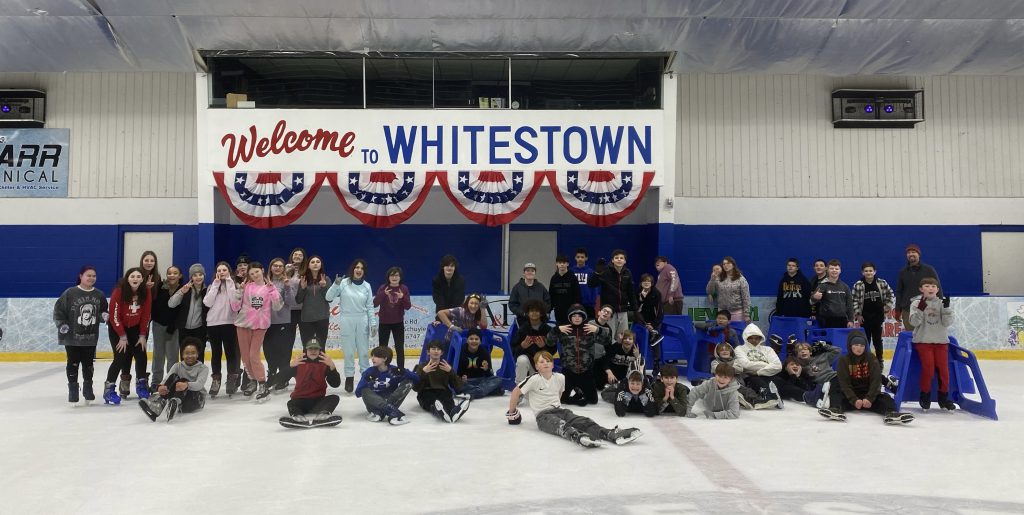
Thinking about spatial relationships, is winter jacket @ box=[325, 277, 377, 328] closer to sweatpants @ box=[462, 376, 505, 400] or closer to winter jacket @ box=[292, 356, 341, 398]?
sweatpants @ box=[462, 376, 505, 400]

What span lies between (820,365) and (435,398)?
4.38m

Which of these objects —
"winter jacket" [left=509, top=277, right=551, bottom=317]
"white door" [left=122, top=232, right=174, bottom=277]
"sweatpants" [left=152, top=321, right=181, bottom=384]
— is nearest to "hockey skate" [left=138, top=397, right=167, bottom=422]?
"sweatpants" [left=152, top=321, right=181, bottom=384]

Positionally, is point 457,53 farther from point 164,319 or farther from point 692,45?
point 164,319

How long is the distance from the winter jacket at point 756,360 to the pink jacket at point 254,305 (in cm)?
510

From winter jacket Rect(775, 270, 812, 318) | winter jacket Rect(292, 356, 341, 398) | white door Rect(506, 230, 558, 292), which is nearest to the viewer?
winter jacket Rect(292, 356, 341, 398)

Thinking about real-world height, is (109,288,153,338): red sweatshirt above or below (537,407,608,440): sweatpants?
above

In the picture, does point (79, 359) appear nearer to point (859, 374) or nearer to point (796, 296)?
point (859, 374)

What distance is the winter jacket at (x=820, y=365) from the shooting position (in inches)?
333

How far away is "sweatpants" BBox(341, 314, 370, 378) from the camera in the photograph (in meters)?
8.76

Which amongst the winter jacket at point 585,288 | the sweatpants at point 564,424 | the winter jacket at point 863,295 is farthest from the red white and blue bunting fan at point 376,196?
the winter jacket at point 863,295

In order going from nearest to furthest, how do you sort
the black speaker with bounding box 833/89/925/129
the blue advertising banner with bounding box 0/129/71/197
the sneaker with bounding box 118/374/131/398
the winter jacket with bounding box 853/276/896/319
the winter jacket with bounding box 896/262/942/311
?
the sneaker with bounding box 118/374/131/398, the winter jacket with bounding box 853/276/896/319, the winter jacket with bounding box 896/262/942/311, the blue advertising banner with bounding box 0/129/71/197, the black speaker with bounding box 833/89/925/129

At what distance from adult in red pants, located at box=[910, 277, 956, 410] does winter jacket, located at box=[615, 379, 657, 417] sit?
2.83 meters

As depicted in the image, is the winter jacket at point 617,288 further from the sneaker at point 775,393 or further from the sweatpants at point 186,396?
the sweatpants at point 186,396

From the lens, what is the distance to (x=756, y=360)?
8.37 meters
